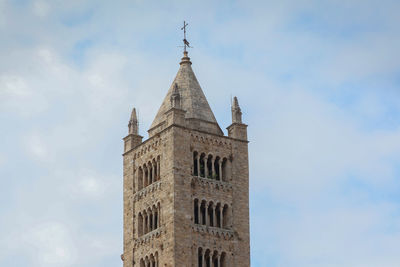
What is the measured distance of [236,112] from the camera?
6781 centimetres

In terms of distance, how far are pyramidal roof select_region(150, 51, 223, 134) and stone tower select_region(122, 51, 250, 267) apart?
0.30 feet

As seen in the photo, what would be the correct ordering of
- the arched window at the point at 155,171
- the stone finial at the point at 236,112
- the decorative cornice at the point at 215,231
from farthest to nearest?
the stone finial at the point at 236,112 < the arched window at the point at 155,171 < the decorative cornice at the point at 215,231

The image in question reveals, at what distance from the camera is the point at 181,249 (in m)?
61.3

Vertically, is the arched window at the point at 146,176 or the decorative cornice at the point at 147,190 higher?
the arched window at the point at 146,176

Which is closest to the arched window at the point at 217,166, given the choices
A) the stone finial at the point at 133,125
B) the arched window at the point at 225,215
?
the arched window at the point at 225,215

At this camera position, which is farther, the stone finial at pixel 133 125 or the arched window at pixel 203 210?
the stone finial at pixel 133 125

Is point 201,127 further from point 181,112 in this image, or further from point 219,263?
point 219,263

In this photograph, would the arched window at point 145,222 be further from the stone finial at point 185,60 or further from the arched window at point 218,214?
the stone finial at point 185,60

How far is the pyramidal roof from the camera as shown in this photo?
66.8m

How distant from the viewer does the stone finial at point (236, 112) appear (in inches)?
2660

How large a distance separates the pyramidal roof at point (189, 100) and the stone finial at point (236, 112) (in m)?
1.30

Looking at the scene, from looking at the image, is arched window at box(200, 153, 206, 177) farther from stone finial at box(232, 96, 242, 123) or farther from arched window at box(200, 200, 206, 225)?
stone finial at box(232, 96, 242, 123)

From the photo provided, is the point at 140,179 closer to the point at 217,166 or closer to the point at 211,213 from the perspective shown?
the point at 217,166

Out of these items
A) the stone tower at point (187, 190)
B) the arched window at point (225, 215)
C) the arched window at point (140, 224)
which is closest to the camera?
the stone tower at point (187, 190)
